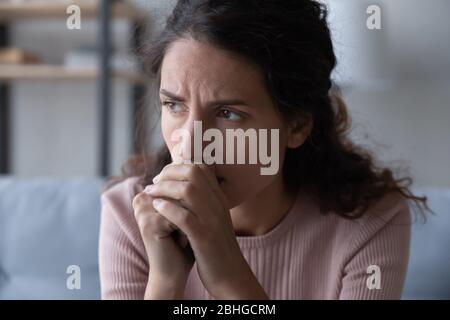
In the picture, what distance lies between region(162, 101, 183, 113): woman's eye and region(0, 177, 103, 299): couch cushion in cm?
37

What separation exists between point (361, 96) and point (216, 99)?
416 millimetres

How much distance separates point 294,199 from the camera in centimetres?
67

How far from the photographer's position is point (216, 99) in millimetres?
397

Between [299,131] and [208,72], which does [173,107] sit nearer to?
[208,72]

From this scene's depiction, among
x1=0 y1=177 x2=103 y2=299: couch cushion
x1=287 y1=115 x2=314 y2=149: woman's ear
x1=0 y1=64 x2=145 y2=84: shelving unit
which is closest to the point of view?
x1=287 y1=115 x2=314 y2=149: woman's ear

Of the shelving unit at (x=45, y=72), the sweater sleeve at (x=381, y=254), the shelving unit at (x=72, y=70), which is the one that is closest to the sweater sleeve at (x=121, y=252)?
the sweater sleeve at (x=381, y=254)

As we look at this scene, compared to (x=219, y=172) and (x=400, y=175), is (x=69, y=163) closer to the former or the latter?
(x=400, y=175)

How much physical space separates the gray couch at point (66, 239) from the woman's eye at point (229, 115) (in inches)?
17.4

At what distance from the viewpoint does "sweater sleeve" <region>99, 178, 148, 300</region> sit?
0.56 m

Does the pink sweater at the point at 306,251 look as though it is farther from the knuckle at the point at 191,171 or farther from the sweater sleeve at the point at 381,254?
the knuckle at the point at 191,171

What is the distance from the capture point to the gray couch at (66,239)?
31.0 inches

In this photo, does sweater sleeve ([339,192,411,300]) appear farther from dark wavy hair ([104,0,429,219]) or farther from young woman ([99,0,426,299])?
dark wavy hair ([104,0,429,219])

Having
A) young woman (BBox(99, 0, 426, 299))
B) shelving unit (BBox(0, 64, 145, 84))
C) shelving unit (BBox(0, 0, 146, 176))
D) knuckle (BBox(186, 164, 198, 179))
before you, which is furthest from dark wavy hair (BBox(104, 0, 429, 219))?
shelving unit (BBox(0, 64, 145, 84))
